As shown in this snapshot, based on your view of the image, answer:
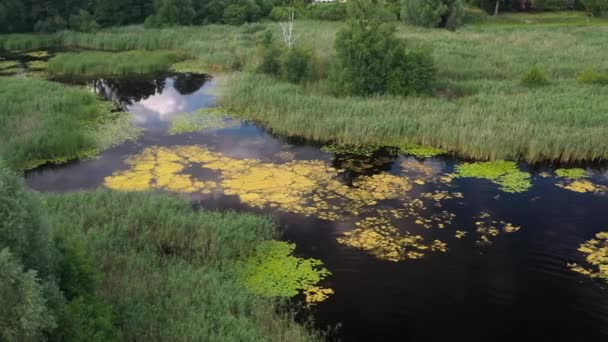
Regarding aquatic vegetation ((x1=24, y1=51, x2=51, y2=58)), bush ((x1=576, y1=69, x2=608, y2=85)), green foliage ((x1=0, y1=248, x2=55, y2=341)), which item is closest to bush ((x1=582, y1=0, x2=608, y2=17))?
bush ((x1=576, y1=69, x2=608, y2=85))

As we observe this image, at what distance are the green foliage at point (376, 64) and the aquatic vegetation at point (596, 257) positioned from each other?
11989 mm

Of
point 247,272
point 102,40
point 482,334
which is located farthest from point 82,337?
point 102,40

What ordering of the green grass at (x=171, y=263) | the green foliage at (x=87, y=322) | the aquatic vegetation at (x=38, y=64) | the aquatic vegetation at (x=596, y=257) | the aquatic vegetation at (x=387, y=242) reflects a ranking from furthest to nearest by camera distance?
the aquatic vegetation at (x=38, y=64), the aquatic vegetation at (x=387, y=242), the aquatic vegetation at (x=596, y=257), the green grass at (x=171, y=263), the green foliage at (x=87, y=322)

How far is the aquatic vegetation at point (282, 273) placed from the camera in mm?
10430

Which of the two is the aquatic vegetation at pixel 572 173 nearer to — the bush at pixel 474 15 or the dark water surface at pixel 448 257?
the dark water surface at pixel 448 257

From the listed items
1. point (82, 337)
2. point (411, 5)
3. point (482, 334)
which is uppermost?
point (411, 5)

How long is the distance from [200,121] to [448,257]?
13.7m

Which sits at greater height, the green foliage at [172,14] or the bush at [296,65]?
the green foliage at [172,14]

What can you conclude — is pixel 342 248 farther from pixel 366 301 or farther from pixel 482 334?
pixel 482 334

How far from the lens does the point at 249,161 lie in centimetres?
1775

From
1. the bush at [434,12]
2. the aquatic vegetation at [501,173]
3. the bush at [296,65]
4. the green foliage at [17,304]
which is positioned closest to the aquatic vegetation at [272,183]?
the aquatic vegetation at [501,173]

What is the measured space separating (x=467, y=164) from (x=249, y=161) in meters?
7.22

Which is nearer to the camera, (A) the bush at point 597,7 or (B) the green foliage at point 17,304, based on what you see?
(B) the green foliage at point 17,304

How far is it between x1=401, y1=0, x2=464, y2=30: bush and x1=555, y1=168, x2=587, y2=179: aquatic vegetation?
1318 inches
